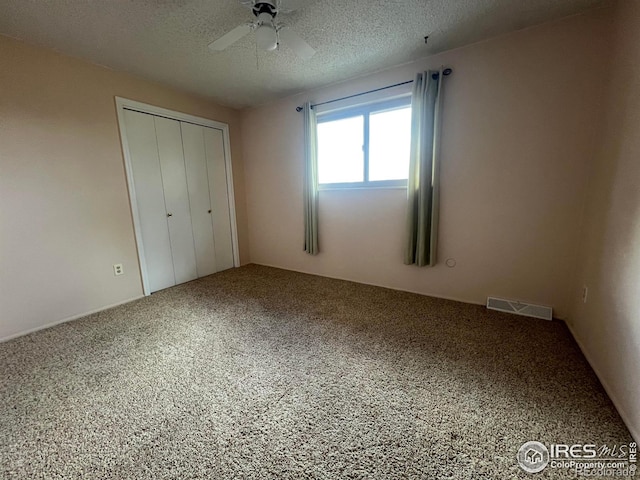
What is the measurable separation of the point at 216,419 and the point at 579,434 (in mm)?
1750

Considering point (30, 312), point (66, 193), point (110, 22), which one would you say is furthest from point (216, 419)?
point (110, 22)

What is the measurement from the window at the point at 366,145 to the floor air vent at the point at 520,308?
1.50m

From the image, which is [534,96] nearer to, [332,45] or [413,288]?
[332,45]

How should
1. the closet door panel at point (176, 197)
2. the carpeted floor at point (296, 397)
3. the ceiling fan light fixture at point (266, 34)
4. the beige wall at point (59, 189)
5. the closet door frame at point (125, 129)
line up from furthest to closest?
the closet door panel at point (176, 197), the closet door frame at point (125, 129), the beige wall at point (59, 189), the ceiling fan light fixture at point (266, 34), the carpeted floor at point (296, 397)

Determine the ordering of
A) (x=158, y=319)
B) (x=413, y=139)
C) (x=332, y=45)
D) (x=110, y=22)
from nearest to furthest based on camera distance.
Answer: (x=110, y=22) → (x=332, y=45) → (x=158, y=319) → (x=413, y=139)

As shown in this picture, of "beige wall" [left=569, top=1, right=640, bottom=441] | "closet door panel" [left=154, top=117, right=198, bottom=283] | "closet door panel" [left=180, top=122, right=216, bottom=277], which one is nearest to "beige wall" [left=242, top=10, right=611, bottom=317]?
"beige wall" [left=569, top=1, right=640, bottom=441]

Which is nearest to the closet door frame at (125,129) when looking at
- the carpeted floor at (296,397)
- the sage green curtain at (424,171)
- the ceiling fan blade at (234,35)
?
the carpeted floor at (296,397)

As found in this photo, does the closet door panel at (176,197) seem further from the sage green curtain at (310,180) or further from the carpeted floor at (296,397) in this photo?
the sage green curtain at (310,180)

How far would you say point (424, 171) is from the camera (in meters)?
2.50

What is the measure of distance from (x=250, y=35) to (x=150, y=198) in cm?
210

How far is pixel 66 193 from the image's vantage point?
7.61 feet

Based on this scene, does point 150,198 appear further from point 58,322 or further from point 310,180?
point 310,180

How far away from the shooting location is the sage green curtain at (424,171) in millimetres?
2398

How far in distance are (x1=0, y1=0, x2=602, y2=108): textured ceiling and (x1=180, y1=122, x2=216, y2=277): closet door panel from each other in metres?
0.78
